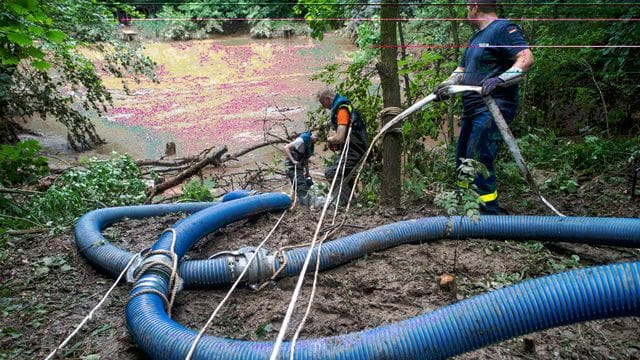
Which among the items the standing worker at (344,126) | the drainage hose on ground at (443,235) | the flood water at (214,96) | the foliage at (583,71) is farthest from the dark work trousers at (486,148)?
the flood water at (214,96)

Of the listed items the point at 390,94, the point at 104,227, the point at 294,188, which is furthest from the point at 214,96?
the point at 390,94

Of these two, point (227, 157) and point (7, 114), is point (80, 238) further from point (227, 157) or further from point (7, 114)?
point (7, 114)

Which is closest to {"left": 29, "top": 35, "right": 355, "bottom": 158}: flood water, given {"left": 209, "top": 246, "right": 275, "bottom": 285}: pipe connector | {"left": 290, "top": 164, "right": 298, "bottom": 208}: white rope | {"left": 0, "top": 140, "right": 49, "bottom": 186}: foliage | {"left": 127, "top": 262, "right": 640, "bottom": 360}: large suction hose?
{"left": 290, "top": 164, "right": 298, "bottom": 208}: white rope

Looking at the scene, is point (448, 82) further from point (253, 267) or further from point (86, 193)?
point (86, 193)

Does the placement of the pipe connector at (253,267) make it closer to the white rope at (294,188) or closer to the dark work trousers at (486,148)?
the white rope at (294,188)

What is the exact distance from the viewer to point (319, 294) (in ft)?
9.73

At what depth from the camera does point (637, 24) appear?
5.61 meters

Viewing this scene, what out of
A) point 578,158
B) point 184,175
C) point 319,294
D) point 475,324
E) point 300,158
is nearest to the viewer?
point 475,324

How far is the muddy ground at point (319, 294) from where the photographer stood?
2451mm

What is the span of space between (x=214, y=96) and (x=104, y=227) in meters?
12.3

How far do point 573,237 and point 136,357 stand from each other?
2.97 meters

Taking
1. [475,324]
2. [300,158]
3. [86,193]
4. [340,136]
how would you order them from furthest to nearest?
[86,193]
[300,158]
[340,136]
[475,324]

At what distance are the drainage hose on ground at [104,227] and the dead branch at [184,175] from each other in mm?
1440

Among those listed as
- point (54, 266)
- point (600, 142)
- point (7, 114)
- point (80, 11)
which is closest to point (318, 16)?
point (600, 142)
